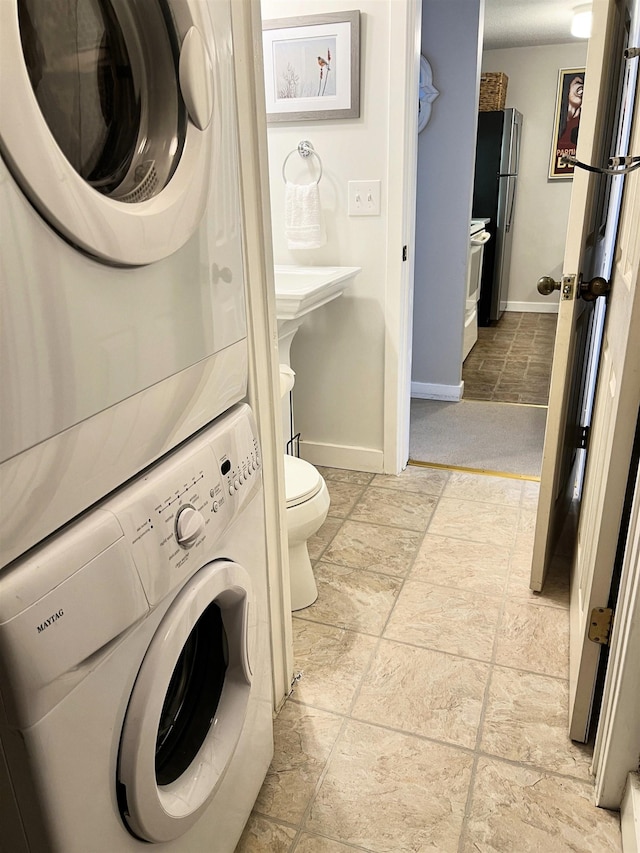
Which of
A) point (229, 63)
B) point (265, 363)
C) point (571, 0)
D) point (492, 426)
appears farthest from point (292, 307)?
point (571, 0)

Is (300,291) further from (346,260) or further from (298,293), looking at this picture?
(346,260)

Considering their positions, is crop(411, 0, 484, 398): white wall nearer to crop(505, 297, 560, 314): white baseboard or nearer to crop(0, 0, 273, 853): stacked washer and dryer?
crop(0, 0, 273, 853): stacked washer and dryer

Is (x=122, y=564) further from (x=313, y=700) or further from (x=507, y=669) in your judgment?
(x=507, y=669)

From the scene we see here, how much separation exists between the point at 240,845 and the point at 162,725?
0.39m

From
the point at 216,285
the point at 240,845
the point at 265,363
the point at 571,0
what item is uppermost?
the point at 571,0

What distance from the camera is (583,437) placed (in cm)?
210

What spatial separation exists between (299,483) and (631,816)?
103 centimetres

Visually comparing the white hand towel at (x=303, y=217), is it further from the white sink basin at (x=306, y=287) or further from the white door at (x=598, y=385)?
the white door at (x=598, y=385)

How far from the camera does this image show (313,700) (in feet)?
5.04

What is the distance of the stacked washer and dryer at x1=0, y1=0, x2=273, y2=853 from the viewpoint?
1.90 ft

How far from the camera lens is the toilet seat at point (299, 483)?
1728 mm

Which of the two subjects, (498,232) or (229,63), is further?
(498,232)

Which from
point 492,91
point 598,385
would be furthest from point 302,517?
point 492,91

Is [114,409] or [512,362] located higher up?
[114,409]
